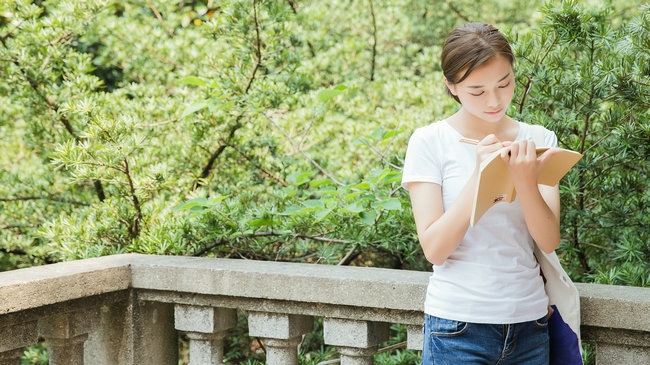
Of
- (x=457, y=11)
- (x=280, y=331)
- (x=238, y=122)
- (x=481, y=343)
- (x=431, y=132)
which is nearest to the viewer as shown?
(x=481, y=343)

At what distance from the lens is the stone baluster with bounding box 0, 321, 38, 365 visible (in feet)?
6.61

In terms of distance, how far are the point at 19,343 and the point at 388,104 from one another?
9.95 ft

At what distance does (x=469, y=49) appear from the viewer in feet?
5.44

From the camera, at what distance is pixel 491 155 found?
60.5 inches

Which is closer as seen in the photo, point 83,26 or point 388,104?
point 83,26

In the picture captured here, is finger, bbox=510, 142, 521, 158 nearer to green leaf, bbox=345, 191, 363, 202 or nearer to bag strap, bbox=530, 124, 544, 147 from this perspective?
bag strap, bbox=530, 124, 544, 147

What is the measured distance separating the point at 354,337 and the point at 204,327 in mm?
558

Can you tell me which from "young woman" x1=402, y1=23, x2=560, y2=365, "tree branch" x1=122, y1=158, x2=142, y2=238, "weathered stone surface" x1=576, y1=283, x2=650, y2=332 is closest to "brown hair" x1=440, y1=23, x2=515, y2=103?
"young woman" x1=402, y1=23, x2=560, y2=365

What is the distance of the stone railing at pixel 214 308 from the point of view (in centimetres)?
191

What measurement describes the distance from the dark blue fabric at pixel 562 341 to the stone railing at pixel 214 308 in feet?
0.42

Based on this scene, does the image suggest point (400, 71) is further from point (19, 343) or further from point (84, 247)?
point (19, 343)

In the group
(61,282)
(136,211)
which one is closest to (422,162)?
(61,282)

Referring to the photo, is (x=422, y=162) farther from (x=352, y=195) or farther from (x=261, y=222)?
(x=261, y=222)

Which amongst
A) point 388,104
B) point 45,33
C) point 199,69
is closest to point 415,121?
point 388,104
